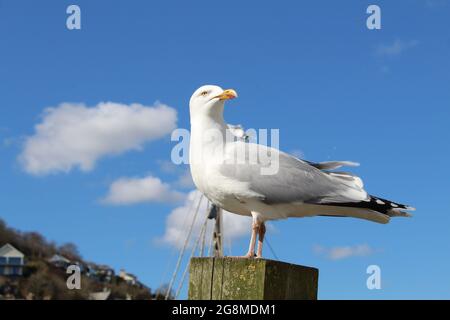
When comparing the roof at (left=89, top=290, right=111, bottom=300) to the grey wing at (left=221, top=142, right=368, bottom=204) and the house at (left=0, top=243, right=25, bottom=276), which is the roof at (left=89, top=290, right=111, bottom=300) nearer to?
the house at (left=0, top=243, right=25, bottom=276)

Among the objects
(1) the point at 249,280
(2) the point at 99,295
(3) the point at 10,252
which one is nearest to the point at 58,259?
(3) the point at 10,252

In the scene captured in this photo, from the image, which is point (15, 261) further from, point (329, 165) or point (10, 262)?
point (329, 165)

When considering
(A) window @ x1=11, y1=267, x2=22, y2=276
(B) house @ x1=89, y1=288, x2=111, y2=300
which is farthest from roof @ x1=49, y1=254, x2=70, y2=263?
(B) house @ x1=89, y1=288, x2=111, y2=300

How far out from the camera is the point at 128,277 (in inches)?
3883

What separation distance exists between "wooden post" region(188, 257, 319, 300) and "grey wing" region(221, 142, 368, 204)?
75 centimetres

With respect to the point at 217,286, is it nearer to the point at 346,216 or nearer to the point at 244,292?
the point at 244,292

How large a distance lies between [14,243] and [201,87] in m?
85.6

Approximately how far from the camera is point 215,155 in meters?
4.92

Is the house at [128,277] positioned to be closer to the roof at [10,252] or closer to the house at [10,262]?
the roof at [10,252]

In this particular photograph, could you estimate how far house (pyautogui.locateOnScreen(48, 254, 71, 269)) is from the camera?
3231 inches

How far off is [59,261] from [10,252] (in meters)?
5.95

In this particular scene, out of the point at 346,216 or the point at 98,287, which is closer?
the point at 346,216
